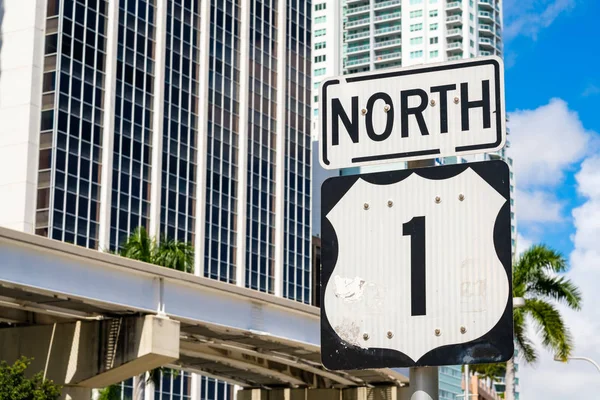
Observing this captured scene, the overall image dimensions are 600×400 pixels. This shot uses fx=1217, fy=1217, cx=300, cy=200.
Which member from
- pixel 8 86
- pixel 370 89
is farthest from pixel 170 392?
pixel 370 89

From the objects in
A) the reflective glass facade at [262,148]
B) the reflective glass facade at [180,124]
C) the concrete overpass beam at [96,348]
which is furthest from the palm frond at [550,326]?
the reflective glass facade at [262,148]

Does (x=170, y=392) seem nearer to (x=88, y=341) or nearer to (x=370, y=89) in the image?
(x=88, y=341)

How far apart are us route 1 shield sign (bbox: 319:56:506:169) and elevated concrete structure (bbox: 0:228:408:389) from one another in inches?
708

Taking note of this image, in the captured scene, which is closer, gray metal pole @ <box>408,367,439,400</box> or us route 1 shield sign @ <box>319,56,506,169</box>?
gray metal pole @ <box>408,367,439,400</box>

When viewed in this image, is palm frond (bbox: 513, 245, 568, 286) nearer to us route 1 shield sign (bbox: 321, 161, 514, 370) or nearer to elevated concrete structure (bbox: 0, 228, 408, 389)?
elevated concrete structure (bbox: 0, 228, 408, 389)

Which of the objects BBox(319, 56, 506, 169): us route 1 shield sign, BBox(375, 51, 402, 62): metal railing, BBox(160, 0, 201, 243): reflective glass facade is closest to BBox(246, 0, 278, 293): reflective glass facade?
BBox(160, 0, 201, 243): reflective glass facade

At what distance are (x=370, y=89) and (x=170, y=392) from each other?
250ft

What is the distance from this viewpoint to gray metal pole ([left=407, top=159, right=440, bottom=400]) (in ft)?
12.5

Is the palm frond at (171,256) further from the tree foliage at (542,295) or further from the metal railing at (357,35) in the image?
the metal railing at (357,35)

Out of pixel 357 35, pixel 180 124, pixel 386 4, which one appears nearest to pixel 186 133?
pixel 180 124

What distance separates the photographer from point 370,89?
4176 mm

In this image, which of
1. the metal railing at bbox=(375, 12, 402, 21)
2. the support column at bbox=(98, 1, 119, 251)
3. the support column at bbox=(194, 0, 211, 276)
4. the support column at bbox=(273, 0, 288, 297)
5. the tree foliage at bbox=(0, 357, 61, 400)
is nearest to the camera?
the tree foliage at bbox=(0, 357, 61, 400)

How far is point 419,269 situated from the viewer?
3932 mm

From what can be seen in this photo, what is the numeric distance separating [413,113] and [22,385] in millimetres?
28300
